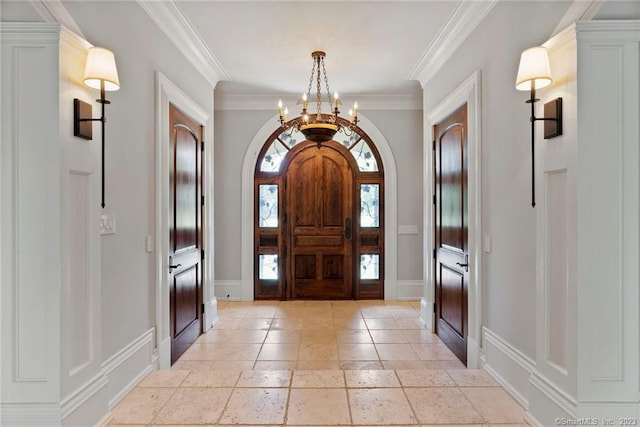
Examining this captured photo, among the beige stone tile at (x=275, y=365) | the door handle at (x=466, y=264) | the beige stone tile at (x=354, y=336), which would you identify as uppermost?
the door handle at (x=466, y=264)

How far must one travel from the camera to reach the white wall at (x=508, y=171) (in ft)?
8.05

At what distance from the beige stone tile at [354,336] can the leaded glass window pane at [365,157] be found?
2457mm

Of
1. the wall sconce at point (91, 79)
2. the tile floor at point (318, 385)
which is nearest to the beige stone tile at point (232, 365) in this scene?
the tile floor at point (318, 385)

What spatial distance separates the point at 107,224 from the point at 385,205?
13.3 feet

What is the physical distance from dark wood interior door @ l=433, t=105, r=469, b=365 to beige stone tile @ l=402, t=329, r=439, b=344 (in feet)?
0.28

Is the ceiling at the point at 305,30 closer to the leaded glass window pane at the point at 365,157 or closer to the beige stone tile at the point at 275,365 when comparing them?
the leaded glass window pane at the point at 365,157

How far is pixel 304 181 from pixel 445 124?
→ 2.39 metres

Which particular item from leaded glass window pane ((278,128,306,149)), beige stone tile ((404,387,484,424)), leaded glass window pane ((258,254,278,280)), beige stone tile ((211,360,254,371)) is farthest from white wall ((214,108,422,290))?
beige stone tile ((404,387,484,424))

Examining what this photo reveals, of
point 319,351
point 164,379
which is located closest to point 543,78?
point 319,351

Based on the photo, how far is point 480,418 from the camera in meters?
2.30

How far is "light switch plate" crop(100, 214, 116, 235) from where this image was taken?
2.42m

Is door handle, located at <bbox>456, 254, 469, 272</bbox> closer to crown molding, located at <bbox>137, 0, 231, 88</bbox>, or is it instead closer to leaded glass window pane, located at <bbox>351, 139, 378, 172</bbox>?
leaded glass window pane, located at <bbox>351, 139, 378, 172</bbox>

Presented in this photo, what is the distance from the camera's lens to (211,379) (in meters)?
2.83

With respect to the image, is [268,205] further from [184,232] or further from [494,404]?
[494,404]
